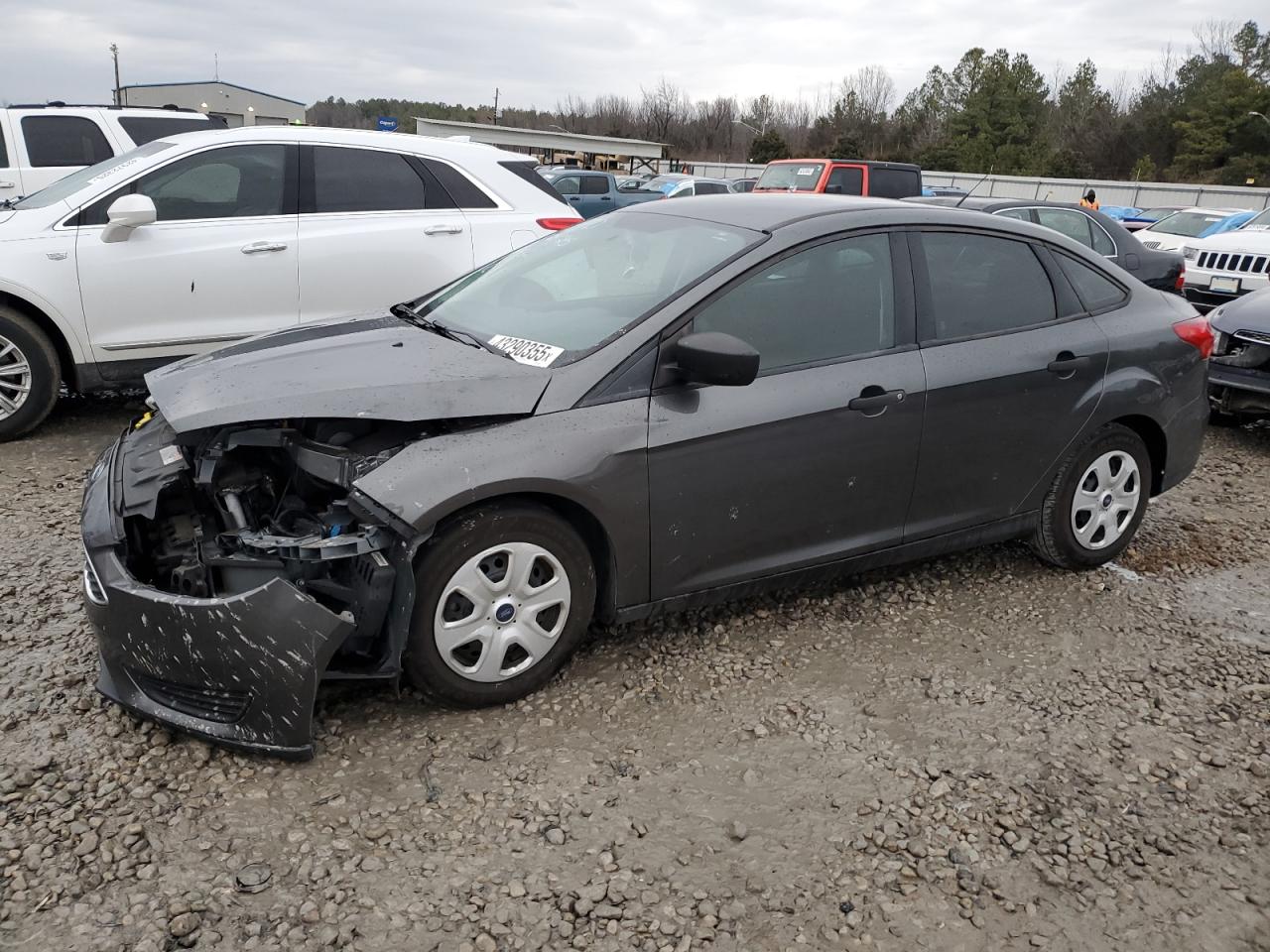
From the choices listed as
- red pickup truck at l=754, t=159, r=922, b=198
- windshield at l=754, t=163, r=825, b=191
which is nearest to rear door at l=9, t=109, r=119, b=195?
red pickup truck at l=754, t=159, r=922, b=198

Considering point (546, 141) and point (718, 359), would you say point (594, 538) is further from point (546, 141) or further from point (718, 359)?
point (546, 141)

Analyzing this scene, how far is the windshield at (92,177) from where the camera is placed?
584 centimetres

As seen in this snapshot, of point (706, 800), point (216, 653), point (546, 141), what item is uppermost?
point (546, 141)

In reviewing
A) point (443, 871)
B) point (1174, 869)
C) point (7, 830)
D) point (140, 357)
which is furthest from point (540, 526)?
point (140, 357)

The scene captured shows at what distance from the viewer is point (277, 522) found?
315 cm

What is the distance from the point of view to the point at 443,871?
2568 mm

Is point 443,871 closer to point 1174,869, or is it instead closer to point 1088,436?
point 1174,869

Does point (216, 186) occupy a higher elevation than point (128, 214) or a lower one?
higher

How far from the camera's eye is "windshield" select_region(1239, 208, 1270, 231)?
12.8 metres

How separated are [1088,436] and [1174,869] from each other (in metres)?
2.06

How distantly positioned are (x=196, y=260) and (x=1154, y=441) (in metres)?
5.24

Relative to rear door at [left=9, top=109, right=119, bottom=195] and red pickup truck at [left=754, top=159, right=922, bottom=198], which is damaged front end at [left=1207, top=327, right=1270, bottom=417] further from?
rear door at [left=9, top=109, right=119, bottom=195]

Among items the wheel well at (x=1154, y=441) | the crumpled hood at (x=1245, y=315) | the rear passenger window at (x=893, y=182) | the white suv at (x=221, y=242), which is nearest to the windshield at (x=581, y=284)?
the white suv at (x=221, y=242)

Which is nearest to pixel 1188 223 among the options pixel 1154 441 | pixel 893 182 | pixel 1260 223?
pixel 1260 223
